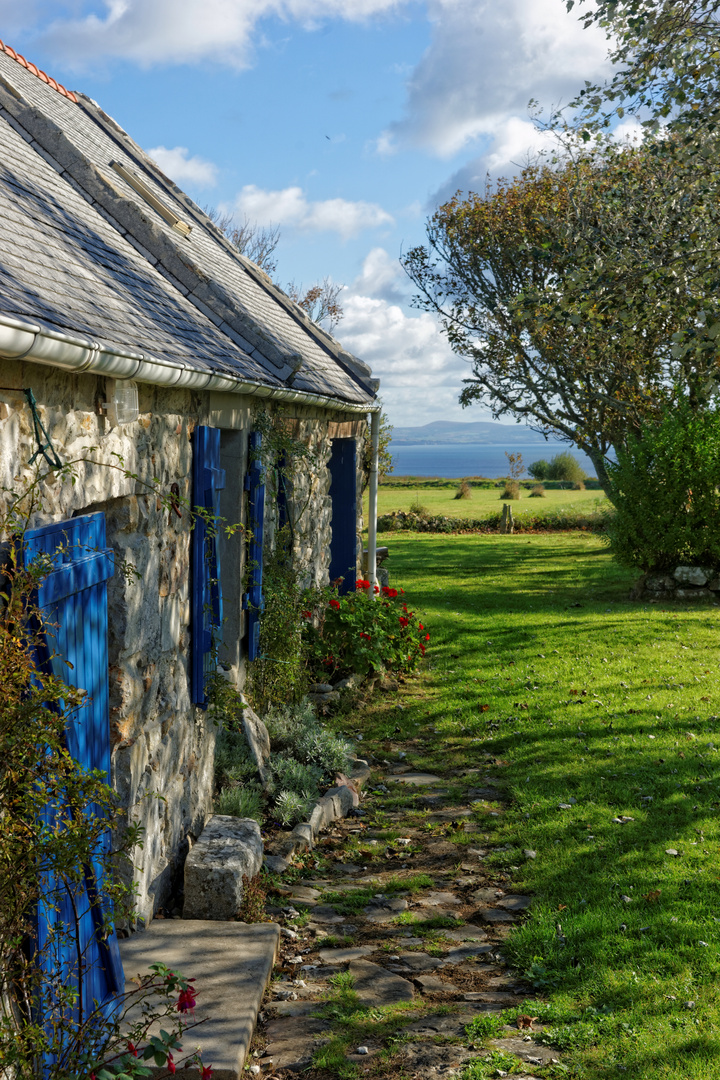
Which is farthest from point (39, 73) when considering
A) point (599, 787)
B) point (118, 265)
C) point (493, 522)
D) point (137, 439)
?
point (493, 522)

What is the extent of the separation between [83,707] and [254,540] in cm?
333

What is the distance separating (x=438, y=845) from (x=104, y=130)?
9.04 m

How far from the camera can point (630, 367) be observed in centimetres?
1590

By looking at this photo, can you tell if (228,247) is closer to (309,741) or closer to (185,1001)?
(309,741)

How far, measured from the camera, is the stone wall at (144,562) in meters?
3.12

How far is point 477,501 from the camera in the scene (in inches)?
1292

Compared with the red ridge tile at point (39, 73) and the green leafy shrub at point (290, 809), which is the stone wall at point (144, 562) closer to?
the green leafy shrub at point (290, 809)

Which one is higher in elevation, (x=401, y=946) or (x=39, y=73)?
(x=39, y=73)

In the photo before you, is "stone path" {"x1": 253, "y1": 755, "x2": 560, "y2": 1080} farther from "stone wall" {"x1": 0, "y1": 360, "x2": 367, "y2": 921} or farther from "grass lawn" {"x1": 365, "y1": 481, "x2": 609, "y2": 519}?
"grass lawn" {"x1": 365, "y1": 481, "x2": 609, "y2": 519}

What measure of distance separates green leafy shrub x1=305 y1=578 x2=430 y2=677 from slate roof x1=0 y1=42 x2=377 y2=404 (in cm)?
218

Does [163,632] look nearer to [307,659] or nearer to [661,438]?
[307,659]

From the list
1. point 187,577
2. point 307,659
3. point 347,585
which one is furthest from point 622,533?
point 187,577

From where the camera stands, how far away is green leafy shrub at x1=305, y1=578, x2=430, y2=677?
860 centimetres

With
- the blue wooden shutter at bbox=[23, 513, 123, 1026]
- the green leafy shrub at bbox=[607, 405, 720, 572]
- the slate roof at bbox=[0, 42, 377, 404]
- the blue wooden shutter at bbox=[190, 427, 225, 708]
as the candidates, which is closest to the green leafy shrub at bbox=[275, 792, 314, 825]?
the blue wooden shutter at bbox=[190, 427, 225, 708]
